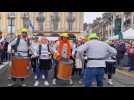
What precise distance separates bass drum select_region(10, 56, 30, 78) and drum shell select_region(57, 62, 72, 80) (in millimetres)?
819

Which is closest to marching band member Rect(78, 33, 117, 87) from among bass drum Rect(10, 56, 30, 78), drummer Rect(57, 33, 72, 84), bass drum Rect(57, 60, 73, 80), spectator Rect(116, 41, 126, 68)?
bass drum Rect(10, 56, 30, 78)

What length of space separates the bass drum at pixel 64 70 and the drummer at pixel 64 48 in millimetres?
298

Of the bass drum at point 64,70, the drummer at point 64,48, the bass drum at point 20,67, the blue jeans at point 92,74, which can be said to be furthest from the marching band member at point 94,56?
the drummer at point 64,48

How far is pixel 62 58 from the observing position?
1142cm

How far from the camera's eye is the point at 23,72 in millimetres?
10477

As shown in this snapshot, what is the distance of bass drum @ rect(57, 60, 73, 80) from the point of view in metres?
11.0

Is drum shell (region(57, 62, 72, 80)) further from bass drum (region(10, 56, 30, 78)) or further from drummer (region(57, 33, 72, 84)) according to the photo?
bass drum (region(10, 56, 30, 78))

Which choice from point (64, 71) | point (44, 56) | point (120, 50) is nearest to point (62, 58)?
point (64, 71)

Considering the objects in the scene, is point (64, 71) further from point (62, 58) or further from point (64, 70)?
point (62, 58)

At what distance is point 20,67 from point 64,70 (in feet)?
3.63

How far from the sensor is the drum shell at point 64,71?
10953 millimetres
